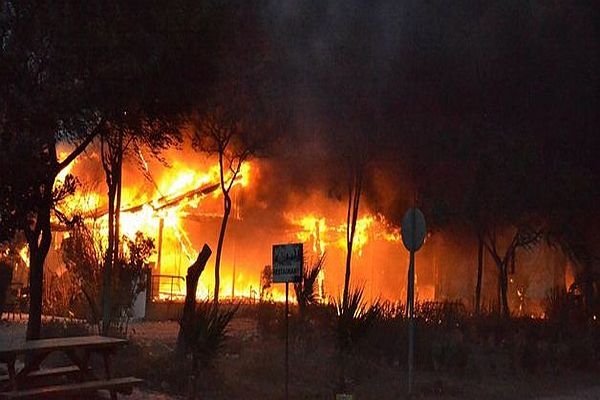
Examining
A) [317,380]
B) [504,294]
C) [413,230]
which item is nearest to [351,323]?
[317,380]

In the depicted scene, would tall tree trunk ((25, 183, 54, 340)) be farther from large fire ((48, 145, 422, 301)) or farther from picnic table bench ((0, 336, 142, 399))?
large fire ((48, 145, 422, 301))

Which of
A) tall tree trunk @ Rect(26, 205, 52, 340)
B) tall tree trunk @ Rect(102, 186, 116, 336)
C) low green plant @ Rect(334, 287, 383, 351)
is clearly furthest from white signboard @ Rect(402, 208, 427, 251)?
tall tree trunk @ Rect(102, 186, 116, 336)

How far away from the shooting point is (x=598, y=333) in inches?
813

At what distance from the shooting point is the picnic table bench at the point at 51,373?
923 cm

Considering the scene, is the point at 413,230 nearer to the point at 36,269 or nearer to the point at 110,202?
the point at 36,269

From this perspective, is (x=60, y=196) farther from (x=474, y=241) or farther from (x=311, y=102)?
(x=474, y=241)

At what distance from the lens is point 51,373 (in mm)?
10133

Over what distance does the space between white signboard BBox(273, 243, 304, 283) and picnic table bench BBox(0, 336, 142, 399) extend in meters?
2.15

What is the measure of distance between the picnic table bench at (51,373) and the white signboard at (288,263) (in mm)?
2153

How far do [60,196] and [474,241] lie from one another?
21.0m

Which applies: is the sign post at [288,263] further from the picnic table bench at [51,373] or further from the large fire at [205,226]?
the large fire at [205,226]

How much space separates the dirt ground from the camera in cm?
1265

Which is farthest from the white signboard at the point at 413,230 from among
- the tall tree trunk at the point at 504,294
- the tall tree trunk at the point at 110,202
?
the tall tree trunk at the point at 504,294

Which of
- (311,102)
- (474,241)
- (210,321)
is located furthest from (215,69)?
(474,241)
